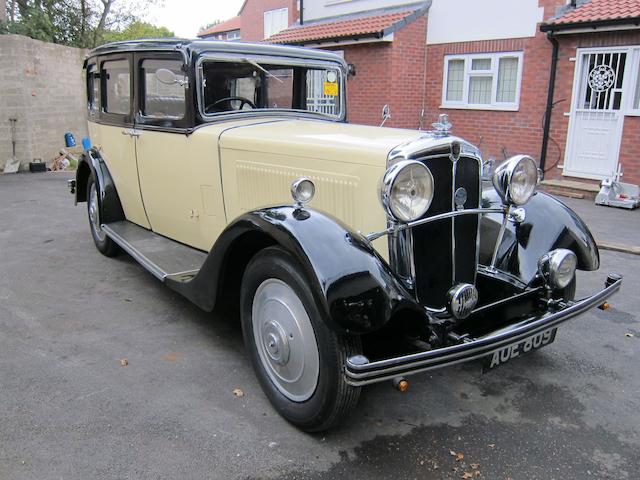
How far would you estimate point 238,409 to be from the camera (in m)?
2.84

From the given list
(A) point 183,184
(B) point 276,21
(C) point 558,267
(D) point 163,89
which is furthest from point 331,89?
(B) point 276,21

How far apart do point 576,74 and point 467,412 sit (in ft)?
27.6

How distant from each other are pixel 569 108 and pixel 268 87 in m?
7.30

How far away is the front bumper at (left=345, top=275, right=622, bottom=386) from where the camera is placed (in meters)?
2.15

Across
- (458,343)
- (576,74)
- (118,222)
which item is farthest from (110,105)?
(576,74)

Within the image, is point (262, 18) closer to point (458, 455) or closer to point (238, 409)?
point (238, 409)

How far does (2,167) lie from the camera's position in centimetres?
1064

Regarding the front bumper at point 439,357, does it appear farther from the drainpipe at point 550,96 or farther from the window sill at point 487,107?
the window sill at point 487,107

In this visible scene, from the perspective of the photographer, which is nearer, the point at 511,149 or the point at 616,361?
the point at 616,361

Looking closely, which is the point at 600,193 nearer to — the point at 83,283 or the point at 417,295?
the point at 417,295

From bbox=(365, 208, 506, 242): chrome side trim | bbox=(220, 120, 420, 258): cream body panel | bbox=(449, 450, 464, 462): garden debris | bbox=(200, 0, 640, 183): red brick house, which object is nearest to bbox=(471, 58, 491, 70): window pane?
bbox=(200, 0, 640, 183): red brick house

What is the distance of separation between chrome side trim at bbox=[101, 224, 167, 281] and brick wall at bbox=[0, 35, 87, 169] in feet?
23.6

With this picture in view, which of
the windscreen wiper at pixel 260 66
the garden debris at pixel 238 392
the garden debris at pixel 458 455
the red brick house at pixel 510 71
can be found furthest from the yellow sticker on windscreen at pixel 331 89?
the red brick house at pixel 510 71

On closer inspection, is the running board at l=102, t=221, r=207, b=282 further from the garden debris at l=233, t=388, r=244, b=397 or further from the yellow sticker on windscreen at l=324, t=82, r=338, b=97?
the yellow sticker on windscreen at l=324, t=82, r=338, b=97
